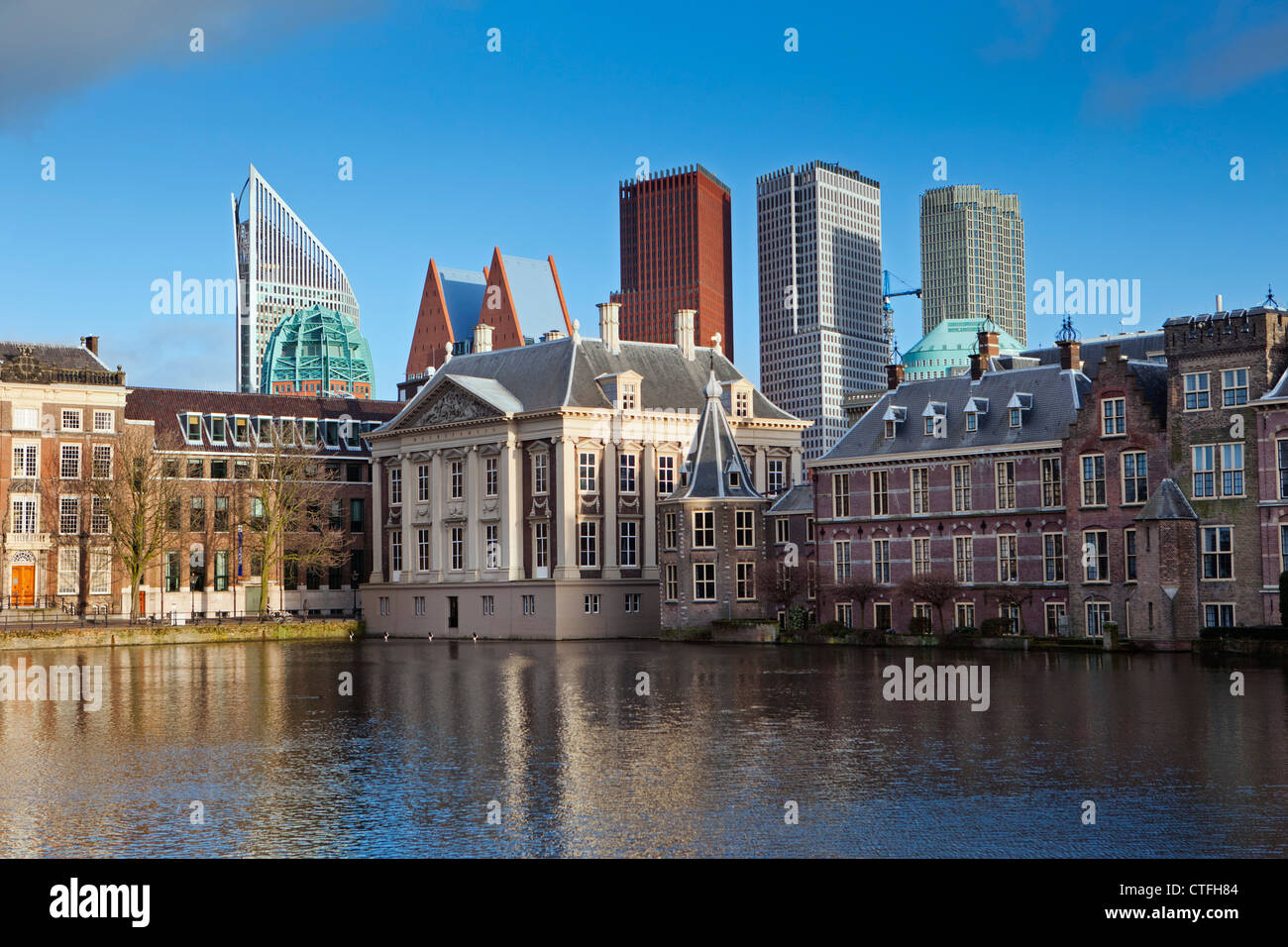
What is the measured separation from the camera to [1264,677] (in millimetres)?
43219

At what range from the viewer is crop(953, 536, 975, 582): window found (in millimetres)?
68438

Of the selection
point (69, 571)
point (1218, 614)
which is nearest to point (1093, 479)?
point (1218, 614)

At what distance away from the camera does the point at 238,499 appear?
97.2m

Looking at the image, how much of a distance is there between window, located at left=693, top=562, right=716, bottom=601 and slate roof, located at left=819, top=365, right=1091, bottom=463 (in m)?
8.96

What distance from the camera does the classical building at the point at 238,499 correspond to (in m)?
98.1

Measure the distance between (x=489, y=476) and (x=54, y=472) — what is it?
2759cm

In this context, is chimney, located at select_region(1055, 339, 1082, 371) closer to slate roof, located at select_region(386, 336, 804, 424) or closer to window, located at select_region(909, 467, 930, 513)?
window, located at select_region(909, 467, 930, 513)

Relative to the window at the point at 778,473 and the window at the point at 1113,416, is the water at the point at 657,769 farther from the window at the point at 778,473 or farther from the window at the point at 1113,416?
the window at the point at 778,473

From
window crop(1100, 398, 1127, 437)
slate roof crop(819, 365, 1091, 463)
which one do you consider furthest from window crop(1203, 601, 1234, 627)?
slate roof crop(819, 365, 1091, 463)

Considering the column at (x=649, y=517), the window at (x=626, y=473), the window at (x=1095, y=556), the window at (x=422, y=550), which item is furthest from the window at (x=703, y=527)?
the window at (x=422, y=550)

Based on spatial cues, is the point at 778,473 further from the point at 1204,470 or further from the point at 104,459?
the point at 104,459

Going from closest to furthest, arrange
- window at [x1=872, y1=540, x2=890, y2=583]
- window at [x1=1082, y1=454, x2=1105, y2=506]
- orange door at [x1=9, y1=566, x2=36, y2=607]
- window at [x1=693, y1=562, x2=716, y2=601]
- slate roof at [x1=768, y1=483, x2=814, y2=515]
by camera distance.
Answer: 1. window at [x1=1082, y1=454, x2=1105, y2=506]
2. window at [x1=872, y1=540, x2=890, y2=583]
3. window at [x1=693, y1=562, x2=716, y2=601]
4. slate roof at [x1=768, y1=483, x2=814, y2=515]
5. orange door at [x1=9, y1=566, x2=36, y2=607]
